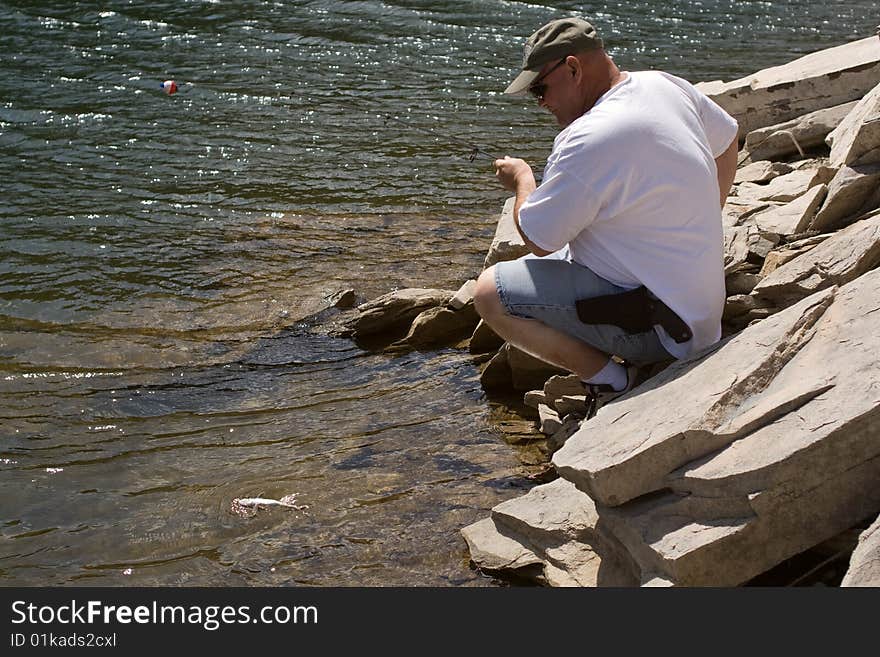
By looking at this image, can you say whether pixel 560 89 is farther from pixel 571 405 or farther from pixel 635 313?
pixel 571 405

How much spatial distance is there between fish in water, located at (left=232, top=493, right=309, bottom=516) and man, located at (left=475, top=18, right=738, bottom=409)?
1.37 meters

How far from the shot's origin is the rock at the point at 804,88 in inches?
388

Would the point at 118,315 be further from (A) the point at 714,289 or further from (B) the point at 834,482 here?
(B) the point at 834,482

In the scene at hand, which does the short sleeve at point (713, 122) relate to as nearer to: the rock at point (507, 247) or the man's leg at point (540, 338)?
the man's leg at point (540, 338)

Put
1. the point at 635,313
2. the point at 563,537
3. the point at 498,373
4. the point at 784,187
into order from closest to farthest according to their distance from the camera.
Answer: the point at 563,537
the point at 635,313
the point at 498,373
the point at 784,187

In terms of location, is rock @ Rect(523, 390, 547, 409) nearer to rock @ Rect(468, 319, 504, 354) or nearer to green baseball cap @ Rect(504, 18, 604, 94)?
rock @ Rect(468, 319, 504, 354)

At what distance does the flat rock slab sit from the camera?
161 inches

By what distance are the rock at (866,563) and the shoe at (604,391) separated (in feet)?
5.95

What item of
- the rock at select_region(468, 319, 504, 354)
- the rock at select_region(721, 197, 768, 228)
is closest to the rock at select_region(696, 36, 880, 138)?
the rock at select_region(721, 197, 768, 228)

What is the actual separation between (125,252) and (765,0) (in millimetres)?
15126

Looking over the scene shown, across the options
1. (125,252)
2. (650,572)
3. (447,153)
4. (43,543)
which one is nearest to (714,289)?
(650,572)

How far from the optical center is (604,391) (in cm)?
555

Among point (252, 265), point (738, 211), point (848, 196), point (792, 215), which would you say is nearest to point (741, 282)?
point (848, 196)

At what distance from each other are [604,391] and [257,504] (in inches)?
71.3
